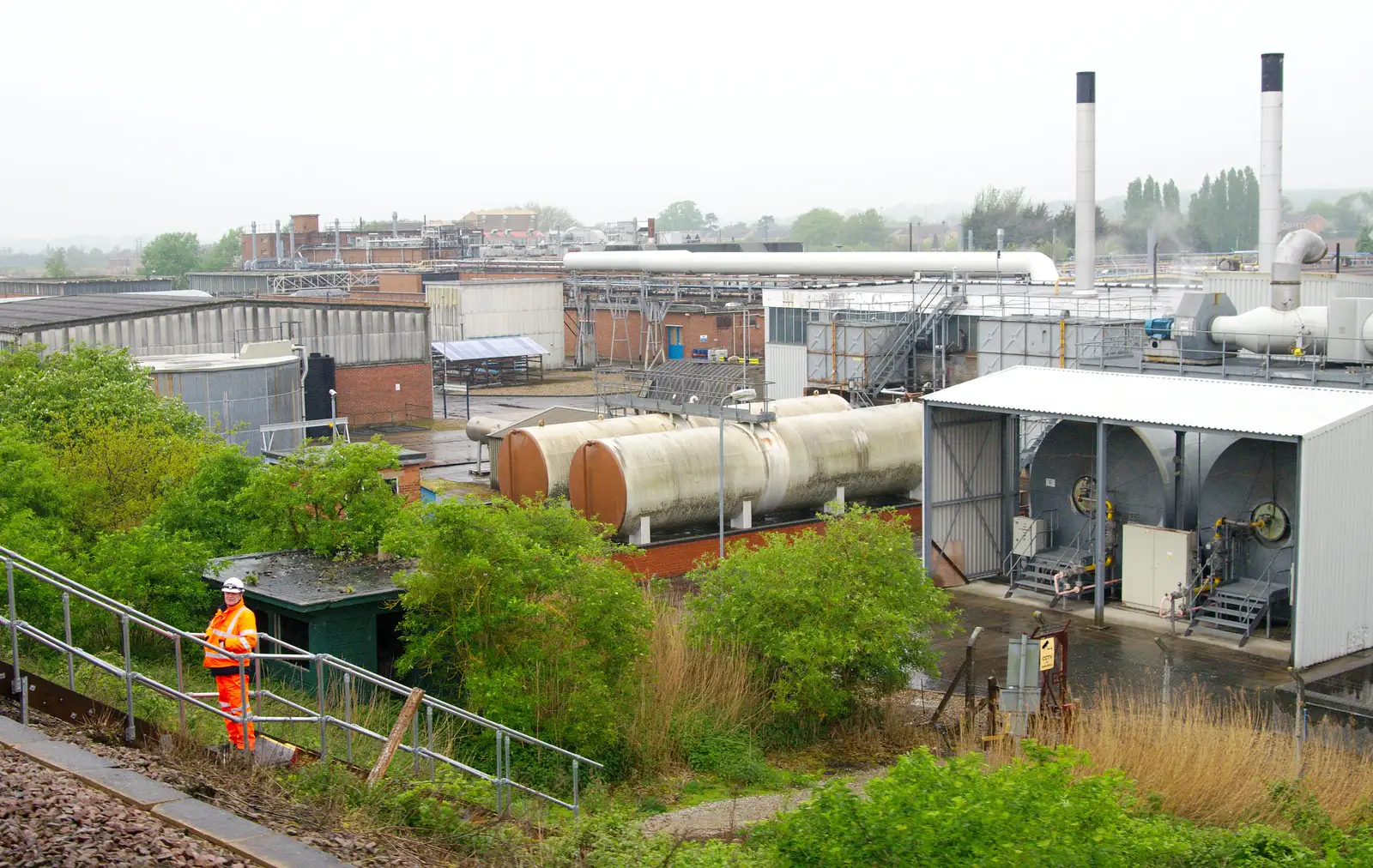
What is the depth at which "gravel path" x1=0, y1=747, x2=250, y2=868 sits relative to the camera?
8.83m

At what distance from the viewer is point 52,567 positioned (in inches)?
667

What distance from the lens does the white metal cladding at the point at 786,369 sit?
146 feet

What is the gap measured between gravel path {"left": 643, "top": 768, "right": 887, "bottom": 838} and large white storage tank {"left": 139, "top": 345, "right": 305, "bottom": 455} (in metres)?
22.4

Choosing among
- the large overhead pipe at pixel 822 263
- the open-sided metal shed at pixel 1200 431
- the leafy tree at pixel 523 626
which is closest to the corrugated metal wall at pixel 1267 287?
the open-sided metal shed at pixel 1200 431

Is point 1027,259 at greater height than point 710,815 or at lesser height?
greater

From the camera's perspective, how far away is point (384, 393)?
52.0 metres

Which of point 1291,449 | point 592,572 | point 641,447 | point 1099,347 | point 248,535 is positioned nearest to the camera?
point 592,572

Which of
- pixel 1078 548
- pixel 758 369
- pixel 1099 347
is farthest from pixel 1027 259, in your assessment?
pixel 1078 548

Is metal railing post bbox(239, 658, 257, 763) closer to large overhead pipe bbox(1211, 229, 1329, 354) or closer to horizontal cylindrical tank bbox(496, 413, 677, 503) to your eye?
horizontal cylindrical tank bbox(496, 413, 677, 503)

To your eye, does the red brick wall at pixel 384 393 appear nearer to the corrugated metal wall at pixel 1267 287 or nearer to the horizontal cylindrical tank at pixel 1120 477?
the corrugated metal wall at pixel 1267 287

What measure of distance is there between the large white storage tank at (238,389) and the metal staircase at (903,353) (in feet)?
52.1

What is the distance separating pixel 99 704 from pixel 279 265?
86386 mm

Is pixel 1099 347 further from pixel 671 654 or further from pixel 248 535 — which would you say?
pixel 248 535

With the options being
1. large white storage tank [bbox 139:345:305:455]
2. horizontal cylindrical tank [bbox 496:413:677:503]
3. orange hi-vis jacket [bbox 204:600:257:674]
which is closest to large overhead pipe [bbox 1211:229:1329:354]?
horizontal cylindrical tank [bbox 496:413:677:503]
